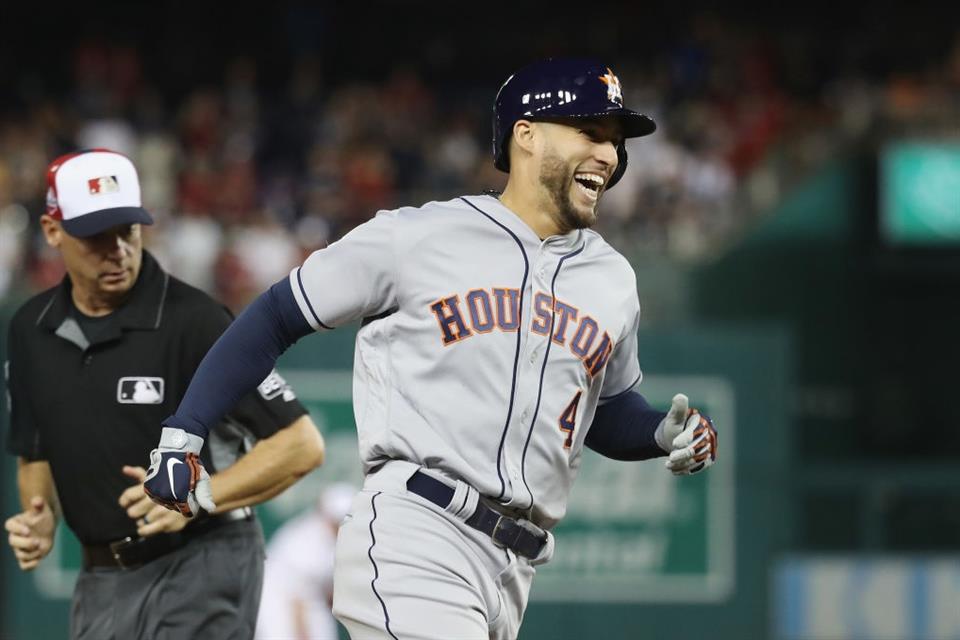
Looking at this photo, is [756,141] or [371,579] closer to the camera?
[371,579]

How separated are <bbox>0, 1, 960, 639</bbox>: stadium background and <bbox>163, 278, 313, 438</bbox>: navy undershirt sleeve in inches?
254

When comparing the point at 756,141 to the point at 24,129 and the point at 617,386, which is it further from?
the point at 617,386

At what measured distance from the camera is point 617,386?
4301 millimetres

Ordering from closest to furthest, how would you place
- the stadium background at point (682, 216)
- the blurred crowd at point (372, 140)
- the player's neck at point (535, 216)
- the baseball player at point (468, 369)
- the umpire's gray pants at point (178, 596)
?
the baseball player at point (468, 369) → the player's neck at point (535, 216) → the umpire's gray pants at point (178, 596) → the stadium background at point (682, 216) → the blurred crowd at point (372, 140)

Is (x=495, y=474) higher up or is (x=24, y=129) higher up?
(x=24, y=129)

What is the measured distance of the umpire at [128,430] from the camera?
4465 mm

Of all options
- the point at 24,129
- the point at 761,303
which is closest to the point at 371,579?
the point at 761,303

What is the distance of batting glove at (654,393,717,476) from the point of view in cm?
397

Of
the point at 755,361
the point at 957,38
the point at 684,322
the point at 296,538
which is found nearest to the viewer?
the point at 296,538

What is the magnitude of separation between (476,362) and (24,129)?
11889mm

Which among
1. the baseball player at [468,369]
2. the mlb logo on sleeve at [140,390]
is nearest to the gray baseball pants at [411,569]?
the baseball player at [468,369]

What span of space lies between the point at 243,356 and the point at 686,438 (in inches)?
42.2

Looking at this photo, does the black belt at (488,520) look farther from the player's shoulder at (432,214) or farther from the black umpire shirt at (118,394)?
the black umpire shirt at (118,394)

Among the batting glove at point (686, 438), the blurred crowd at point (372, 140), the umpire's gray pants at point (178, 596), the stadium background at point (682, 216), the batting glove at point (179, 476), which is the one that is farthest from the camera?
the blurred crowd at point (372, 140)
